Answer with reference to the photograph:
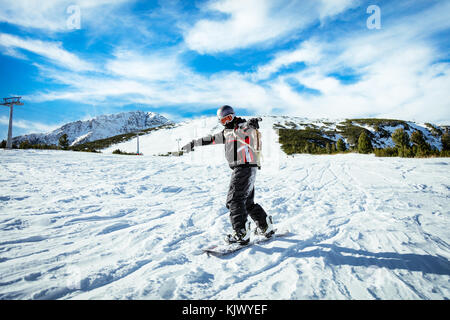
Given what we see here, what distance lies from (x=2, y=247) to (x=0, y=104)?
25788mm

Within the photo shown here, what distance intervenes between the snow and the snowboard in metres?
0.11

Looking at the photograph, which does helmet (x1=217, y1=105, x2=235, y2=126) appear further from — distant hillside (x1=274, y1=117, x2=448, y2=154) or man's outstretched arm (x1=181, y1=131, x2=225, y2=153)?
distant hillside (x1=274, y1=117, x2=448, y2=154)

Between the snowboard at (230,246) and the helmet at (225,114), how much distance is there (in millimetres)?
1838

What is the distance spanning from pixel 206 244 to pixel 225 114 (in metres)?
2.01

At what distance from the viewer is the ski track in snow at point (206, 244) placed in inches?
79.5

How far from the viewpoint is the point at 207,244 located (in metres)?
3.12

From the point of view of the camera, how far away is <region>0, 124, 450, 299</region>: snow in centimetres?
202

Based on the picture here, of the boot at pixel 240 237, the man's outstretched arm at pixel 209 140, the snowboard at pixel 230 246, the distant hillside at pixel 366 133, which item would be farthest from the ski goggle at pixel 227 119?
the distant hillside at pixel 366 133

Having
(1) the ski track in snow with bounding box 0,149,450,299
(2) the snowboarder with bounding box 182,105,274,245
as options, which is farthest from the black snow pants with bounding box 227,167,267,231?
(1) the ski track in snow with bounding box 0,149,450,299

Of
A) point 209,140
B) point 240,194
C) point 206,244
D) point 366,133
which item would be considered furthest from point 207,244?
point 366,133

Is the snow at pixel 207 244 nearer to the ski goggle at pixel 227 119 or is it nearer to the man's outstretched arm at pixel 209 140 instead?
the man's outstretched arm at pixel 209 140
